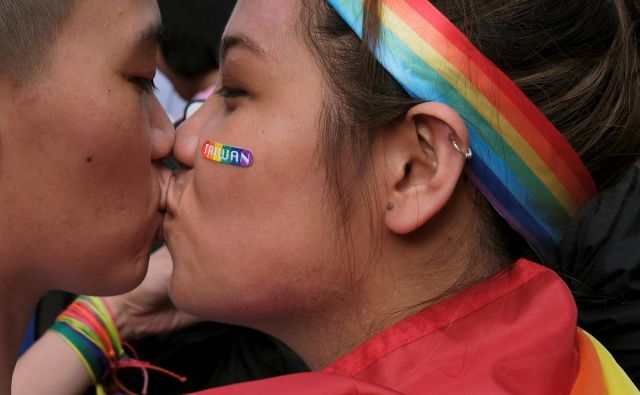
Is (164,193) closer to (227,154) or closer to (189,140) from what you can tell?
(189,140)

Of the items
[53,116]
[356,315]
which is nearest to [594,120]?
[356,315]

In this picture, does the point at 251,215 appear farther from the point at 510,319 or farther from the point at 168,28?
the point at 168,28

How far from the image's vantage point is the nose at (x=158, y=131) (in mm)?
2273

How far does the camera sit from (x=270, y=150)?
2098 millimetres

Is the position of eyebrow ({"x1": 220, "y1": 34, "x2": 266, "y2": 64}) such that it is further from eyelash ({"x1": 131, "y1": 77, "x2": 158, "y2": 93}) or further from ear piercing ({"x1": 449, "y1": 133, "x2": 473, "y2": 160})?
ear piercing ({"x1": 449, "y1": 133, "x2": 473, "y2": 160})

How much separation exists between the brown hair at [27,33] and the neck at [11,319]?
51 cm

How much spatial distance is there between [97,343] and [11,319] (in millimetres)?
660

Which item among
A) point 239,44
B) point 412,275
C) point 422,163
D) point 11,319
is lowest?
point 11,319

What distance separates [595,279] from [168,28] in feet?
8.94

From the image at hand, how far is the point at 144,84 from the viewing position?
224 centimetres

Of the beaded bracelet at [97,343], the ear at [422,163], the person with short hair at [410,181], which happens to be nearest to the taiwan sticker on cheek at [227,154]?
the person with short hair at [410,181]

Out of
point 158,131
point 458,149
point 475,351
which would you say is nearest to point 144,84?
point 158,131

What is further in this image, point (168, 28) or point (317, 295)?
point (168, 28)

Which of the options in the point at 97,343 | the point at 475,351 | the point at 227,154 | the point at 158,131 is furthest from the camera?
the point at 97,343
